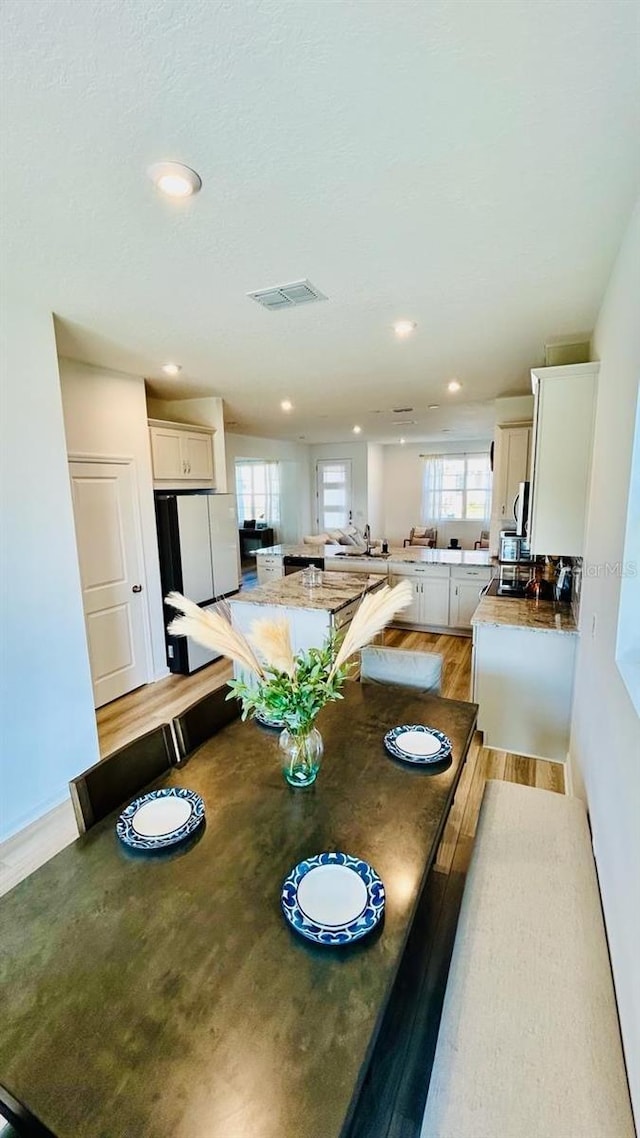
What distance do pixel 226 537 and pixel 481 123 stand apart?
4092 mm

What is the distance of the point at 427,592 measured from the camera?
5.52m

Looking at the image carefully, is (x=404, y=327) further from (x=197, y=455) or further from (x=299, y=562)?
(x=299, y=562)

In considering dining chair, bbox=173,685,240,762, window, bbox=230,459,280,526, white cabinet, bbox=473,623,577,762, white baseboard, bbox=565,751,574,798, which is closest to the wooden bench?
white baseboard, bbox=565,751,574,798

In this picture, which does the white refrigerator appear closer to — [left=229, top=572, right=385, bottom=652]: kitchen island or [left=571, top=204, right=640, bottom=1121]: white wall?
[left=229, top=572, right=385, bottom=652]: kitchen island

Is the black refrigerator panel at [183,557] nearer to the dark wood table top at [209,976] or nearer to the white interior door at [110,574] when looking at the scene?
the white interior door at [110,574]

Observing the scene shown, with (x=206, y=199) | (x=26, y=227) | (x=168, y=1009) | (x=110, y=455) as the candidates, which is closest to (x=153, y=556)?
(x=110, y=455)

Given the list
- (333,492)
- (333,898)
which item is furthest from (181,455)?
(333,492)

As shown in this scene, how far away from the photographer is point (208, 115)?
47.8 inches

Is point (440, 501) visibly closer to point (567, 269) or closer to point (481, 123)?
point (567, 269)

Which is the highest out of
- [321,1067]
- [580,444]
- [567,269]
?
[567,269]

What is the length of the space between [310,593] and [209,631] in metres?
2.58

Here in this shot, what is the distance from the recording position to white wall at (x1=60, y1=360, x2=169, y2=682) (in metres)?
3.38

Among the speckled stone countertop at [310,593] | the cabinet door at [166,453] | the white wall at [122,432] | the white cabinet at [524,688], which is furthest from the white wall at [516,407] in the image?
the white wall at [122,432]

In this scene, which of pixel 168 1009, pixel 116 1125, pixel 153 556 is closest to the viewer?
pixel 116 1125
